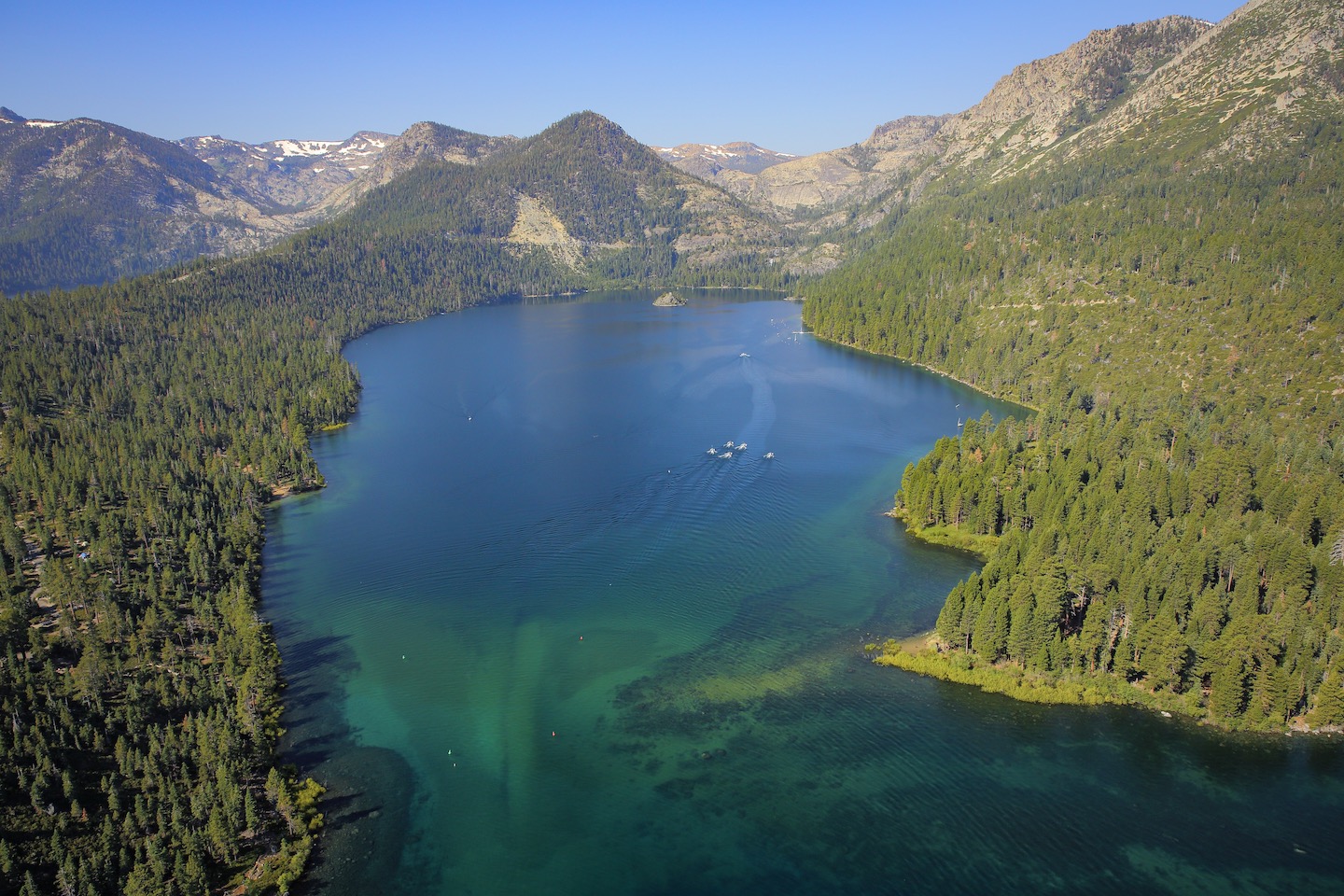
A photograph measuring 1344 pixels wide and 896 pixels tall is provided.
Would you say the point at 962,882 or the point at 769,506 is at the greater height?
the point at 769,506

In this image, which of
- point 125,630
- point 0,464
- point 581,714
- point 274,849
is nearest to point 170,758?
point 274,849

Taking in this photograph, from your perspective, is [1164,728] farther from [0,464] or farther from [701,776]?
[0,464]

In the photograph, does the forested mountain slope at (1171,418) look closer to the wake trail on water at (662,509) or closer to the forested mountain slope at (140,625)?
the wake trail on water at (662,509)

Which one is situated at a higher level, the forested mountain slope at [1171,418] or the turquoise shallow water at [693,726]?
the forested mountain slope at [1171,418]

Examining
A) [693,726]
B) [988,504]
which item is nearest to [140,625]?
[693,726]

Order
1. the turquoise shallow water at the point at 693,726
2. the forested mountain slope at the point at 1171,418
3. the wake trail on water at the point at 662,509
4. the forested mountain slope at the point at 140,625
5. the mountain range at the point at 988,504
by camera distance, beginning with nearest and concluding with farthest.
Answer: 1. the forested mountain slope at the point at 140,625
2. the turquoise shallow water at the point at 693,726
3. the mountain range at the point at 988,504
4. the forested mountain slope at the point at 1171,418
5. the wake trail on water at the point at 662,509

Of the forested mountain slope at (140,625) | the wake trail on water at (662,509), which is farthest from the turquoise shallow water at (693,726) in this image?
the forested mountain slope at (140,625)

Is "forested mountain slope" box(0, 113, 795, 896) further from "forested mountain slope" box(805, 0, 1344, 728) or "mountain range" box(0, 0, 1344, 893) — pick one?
"forested mountain slope" box(805, 0, 1344, 728)
